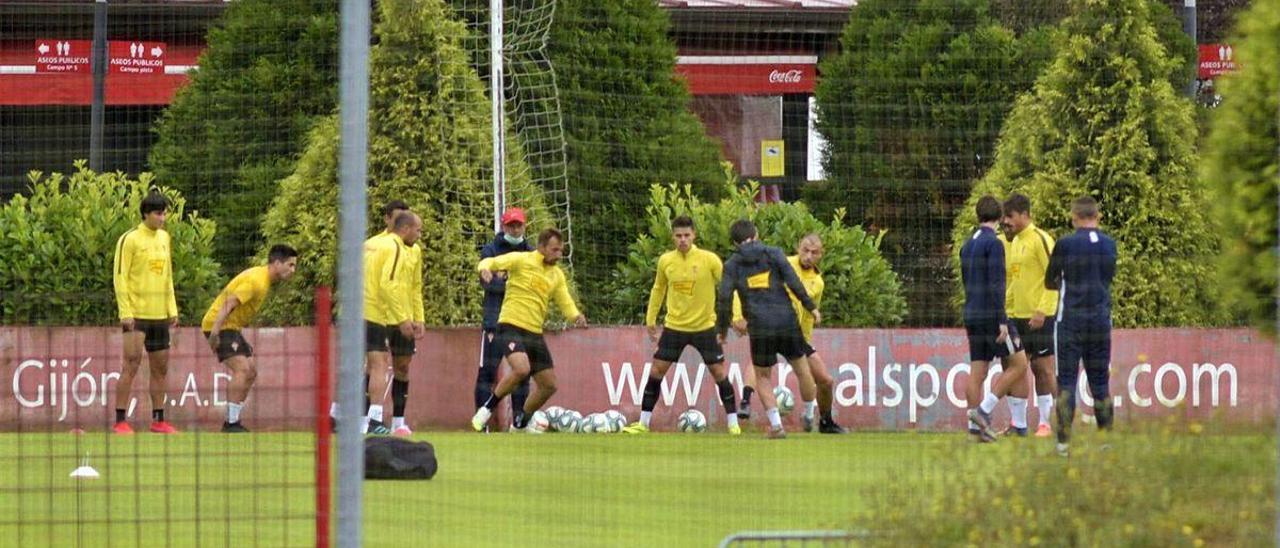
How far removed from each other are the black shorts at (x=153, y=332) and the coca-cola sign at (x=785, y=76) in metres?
8.69

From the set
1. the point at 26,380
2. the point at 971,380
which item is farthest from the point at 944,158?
the point at 26,380

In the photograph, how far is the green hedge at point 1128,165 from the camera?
1711cm

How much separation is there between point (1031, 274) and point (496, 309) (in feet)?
14.0

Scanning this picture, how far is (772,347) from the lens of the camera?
15.5 m

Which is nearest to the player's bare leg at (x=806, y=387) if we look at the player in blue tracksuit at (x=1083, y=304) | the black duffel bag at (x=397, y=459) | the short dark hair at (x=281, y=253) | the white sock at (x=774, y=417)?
the white sock at (x=774, y=417)

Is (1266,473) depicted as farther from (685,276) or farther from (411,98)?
(411,98)

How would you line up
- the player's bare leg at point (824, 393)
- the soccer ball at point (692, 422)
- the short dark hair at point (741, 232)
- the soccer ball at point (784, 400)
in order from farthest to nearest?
the soccer ball at point (784, 400), the soccer ball at point (692, 422), the player's bare leg at point (824, 393), the short dark hair at point (741, 232)

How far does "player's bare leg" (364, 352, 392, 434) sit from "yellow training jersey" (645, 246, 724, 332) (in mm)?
1982

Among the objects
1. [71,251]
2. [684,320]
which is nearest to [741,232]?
[684,320]

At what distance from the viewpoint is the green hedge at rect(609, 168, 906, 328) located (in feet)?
57.9

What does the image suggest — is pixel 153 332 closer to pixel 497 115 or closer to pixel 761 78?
pixel 497 115

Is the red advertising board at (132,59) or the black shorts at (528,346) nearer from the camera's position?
the black shorts at (528,346)

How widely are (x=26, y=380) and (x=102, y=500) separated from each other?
420cm

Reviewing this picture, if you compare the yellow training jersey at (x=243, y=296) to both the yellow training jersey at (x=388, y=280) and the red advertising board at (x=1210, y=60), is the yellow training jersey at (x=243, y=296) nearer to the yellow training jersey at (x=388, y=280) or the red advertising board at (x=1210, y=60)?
the yellow training jersey at (x=388, y=280)
